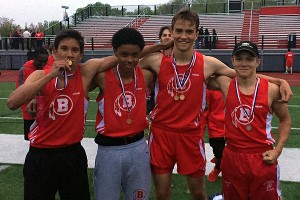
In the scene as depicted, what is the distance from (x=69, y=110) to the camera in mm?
3266

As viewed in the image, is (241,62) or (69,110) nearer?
(69,110)

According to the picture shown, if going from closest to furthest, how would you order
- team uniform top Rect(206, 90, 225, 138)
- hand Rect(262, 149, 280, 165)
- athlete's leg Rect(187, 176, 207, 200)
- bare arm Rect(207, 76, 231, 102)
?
1. hand Rect(262, 149, 280, 165)
2. bare arm Rect(207, 76, 231, 102)
3. athlete's leg Rect(187, 176, 207, 200)
4. team uniform top Rect(206, 90, 225, 138)

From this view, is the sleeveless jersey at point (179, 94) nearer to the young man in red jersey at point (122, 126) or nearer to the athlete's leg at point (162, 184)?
the young man in red jersey at point (122, 126)

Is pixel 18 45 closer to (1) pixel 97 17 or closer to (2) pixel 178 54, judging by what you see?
(1) pixel 97 17

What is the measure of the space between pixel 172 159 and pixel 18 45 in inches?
945

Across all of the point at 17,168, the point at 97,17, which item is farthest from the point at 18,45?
the point at 17,168

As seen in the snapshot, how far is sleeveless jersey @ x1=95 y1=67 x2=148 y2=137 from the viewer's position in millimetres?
3385

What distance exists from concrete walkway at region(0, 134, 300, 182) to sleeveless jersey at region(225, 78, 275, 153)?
2.31 meters

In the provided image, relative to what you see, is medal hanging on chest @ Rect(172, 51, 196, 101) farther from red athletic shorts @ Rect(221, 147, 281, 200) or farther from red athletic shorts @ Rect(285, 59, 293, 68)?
red athletic shorts @ Rect(285, 59, 293, 68)

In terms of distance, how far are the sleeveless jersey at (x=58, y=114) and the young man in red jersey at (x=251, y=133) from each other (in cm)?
130

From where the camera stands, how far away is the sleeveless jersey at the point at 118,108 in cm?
338

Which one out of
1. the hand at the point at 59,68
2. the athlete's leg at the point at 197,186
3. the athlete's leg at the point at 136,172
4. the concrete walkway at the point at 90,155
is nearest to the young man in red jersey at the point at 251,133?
the athlete's leg at the point at 197,186

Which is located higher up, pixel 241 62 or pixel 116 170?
pixel 241 62

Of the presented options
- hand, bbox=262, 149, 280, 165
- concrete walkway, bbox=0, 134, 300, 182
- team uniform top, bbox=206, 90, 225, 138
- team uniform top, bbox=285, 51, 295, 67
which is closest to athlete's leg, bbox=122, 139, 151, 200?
hand, bbox=262, 149, 280, 165
